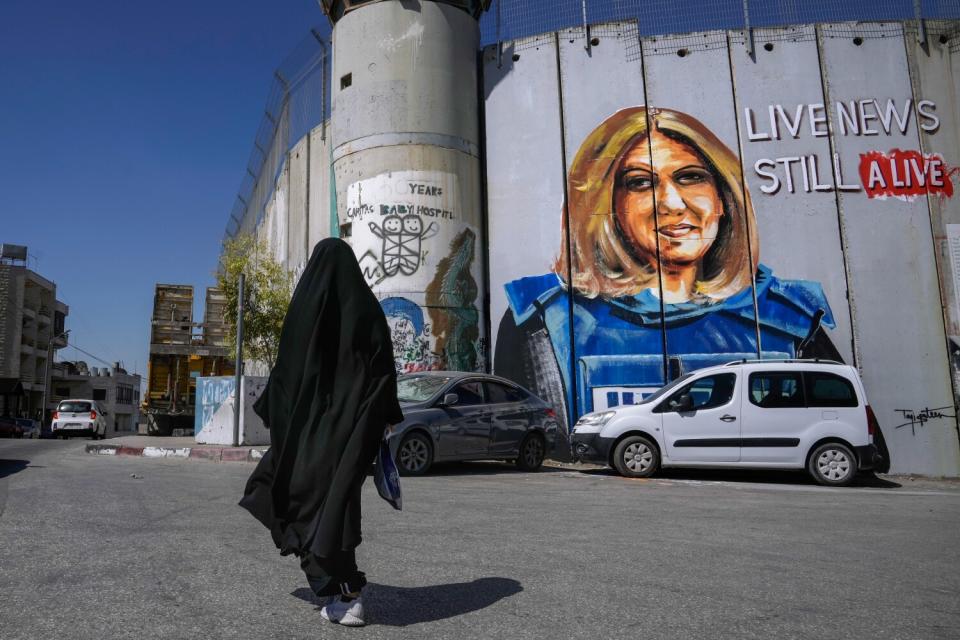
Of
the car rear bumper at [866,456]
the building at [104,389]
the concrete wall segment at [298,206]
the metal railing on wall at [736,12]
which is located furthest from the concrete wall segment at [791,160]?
the building at [104,389]

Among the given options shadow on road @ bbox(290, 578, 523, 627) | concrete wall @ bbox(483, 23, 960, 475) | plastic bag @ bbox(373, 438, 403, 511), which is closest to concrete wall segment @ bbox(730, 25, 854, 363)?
concrete wall @ bbox(483, 23, 960, 475)

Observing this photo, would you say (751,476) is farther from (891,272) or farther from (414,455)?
(891,272)

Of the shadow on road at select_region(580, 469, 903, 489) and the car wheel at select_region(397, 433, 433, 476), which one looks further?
the shadow on road at select_region(580, 469, 903, 489)

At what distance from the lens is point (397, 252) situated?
1617 centimetres

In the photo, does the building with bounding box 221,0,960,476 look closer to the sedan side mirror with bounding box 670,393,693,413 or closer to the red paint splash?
the red paint splash

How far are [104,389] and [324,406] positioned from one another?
8781cm

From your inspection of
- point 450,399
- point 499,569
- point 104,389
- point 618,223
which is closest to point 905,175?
point 618,223

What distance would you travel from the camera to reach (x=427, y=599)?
3588 millimetres

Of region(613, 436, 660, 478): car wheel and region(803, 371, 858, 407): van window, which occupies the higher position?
region(803, 371, 858, 407): van window

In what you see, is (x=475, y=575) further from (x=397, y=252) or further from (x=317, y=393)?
(x=397, y=252)

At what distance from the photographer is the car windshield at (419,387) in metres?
11.2

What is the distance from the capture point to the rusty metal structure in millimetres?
30938

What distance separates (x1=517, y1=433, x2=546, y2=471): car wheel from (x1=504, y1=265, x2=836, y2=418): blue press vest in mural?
12.1 feet

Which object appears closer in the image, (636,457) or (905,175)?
(636,457)
